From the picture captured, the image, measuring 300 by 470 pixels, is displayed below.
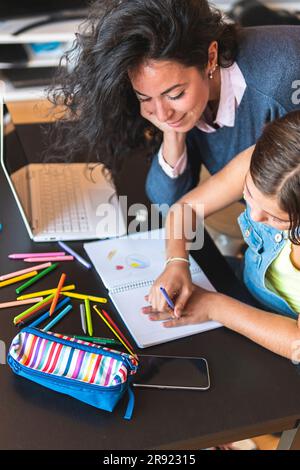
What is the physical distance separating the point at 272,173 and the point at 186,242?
330 millimetres

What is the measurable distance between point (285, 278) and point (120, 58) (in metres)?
0.51

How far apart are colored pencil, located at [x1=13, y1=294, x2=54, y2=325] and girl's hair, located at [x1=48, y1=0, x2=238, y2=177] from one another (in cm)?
41

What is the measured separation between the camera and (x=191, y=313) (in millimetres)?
974

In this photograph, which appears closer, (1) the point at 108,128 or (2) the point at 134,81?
(2) the point at 134,81

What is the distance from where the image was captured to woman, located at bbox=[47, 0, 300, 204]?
1.00 m

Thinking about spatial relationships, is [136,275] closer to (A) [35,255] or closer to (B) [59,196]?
(A) [35,255]

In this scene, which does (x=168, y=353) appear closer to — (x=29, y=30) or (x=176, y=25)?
(x=176, y=25)

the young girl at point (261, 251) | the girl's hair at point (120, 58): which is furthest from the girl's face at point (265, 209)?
the girl's hair at point (120, 58)

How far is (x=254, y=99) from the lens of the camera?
1169mm

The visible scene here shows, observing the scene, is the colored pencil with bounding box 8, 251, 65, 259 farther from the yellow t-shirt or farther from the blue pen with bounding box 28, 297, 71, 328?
the yellow t-shirt

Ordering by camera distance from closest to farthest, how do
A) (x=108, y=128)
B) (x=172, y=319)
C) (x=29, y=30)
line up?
1. (x=172, y=319)
2. (x=108, y=128)
3. (x=29, y=30)

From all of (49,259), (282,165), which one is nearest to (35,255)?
(49,259)

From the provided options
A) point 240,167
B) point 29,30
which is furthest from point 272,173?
point 29,30

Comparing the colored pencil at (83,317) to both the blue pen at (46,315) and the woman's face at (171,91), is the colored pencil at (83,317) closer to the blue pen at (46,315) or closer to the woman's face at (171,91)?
the blue pen at (46,315)
